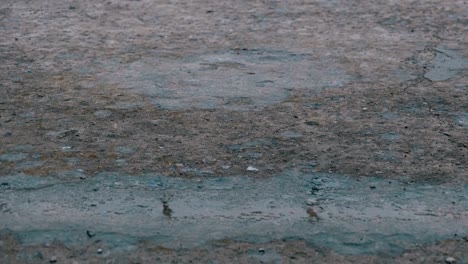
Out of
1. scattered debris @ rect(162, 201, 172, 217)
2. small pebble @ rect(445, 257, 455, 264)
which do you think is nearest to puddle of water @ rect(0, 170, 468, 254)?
scattered debris @ rect(162, 201, 172, 217)

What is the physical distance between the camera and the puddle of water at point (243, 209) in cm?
266

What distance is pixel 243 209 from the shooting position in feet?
9.27

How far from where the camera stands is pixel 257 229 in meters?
2.69

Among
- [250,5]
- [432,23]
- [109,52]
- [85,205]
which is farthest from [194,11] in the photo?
[85,205]

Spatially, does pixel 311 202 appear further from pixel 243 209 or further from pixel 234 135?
pixel 234 135

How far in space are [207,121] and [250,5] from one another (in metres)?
1.88

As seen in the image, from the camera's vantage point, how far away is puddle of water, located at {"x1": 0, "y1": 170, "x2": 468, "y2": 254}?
2.66 meters

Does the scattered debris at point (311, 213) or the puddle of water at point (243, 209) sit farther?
the scattered debris at point (311, 213)

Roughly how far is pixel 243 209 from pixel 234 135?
59 cm

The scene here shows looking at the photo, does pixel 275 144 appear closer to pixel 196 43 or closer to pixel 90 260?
pixel 90 260

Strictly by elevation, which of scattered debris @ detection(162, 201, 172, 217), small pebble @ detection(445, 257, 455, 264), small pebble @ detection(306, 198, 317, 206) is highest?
small pebble @ detection(445, 257, 455, 264)

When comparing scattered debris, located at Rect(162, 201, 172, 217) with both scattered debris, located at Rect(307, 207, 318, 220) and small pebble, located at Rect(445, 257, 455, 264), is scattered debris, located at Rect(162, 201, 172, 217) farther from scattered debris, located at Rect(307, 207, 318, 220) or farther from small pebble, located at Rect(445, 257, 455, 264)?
small pebble, located at Rect(445, 257, 455, 264)

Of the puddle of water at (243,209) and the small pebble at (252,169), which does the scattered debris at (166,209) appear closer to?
Result: the puddle of water at (243,209)

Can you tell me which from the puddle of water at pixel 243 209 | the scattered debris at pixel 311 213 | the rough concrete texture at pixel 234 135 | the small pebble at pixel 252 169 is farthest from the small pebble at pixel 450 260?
the small pebble at pixel 252 169
